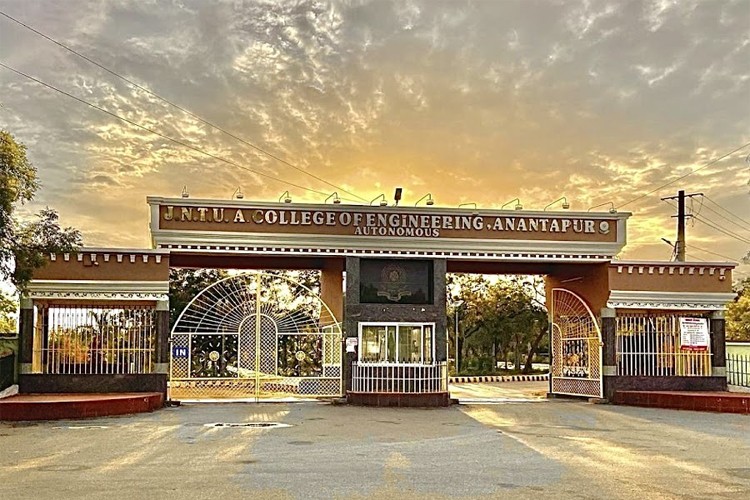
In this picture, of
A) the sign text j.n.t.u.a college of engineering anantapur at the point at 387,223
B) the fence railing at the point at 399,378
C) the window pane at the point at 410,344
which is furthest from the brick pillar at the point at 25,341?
the window pane at the point at 410,344

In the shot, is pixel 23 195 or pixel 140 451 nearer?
pixel 140 451

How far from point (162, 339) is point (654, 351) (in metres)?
12.4

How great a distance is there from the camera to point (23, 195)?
17.2 metres

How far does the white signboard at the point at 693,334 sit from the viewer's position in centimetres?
2253

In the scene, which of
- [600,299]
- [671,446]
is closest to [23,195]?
[671,446]

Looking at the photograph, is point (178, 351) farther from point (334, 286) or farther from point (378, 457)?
point (378, 457)

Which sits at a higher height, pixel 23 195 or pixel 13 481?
pixel 23 195

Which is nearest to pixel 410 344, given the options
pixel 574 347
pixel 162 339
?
pixel 574 347

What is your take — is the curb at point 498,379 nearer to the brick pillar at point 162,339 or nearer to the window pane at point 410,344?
the window pane at point 410,344

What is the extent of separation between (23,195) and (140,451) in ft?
24.7

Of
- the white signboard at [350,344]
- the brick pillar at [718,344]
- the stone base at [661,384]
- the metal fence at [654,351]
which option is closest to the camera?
the white signboard at [350,344]

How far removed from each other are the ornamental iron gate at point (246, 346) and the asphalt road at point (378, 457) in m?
3.18

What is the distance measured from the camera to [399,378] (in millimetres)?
21281

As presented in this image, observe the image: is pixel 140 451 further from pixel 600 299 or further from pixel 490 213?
pixel 600 299
